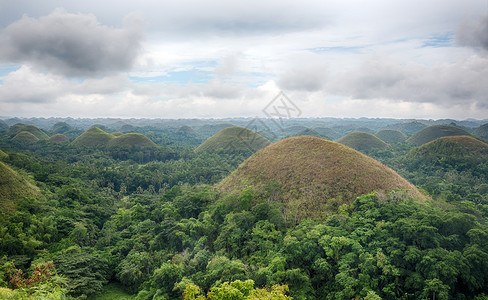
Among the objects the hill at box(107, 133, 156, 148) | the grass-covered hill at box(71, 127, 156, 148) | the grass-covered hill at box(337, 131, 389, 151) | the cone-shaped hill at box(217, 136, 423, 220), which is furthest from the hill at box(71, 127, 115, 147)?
the grass-covered hill at box(337, 131, 389, 151)

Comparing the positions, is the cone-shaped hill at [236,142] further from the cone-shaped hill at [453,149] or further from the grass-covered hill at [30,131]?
the grass-covered hill at [30,131]

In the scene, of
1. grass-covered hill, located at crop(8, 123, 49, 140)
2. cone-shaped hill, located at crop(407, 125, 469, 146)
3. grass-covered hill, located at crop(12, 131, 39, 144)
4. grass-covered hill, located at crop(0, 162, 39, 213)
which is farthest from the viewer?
grass-covered hill, located at crop(8, 123, 49, 140)

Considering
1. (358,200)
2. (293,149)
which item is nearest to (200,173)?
(293,149)

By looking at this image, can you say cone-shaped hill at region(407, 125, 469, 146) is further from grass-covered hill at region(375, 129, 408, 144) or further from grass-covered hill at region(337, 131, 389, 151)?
grass-covered hill at region(375, 129, 408, 144)

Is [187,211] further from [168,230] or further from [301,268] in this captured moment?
[301,268]

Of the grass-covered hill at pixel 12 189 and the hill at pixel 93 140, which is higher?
the hill at pixel 93 140

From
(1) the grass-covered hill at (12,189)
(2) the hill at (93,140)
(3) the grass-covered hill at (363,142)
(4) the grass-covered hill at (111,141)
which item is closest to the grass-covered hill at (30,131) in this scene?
(2) the hill at (93,140)

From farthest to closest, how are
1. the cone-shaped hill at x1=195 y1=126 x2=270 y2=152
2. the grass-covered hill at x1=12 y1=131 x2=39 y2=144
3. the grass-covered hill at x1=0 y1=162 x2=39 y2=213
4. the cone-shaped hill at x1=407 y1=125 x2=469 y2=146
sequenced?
the cone-shaped hill at x1=407 y1=125 x2=469 y2=146
the grass-covered hill at x1=12 y1=131 x2=39 y2=144
the cone-shaped hill at x1=195 y1=126 x2=270 y2=152
the grass-covered hill at x1=0 y1=162 x2=39 y2=213

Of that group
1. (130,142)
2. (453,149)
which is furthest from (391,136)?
(130,142)
